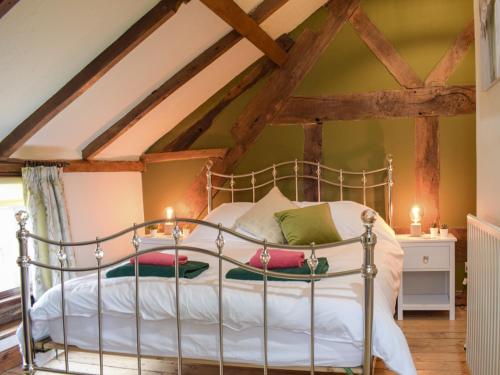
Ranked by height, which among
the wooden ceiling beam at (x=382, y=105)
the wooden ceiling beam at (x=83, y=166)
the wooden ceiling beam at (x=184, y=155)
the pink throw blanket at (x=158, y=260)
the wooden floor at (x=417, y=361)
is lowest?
the wooden floor at (x=417, y=361)

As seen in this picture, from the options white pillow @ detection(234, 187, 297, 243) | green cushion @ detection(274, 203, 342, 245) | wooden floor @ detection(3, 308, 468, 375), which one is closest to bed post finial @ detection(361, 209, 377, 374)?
wooden floor @ detection(3, 308, 468, 375)

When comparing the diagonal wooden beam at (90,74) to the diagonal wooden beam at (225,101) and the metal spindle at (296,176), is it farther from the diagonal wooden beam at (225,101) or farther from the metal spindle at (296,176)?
the metal spindle at (296,176)

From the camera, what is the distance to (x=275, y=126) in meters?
4.50

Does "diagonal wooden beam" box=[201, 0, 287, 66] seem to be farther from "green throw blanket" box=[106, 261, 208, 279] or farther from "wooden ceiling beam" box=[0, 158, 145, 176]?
"wooden ceiling beam" box=[0, 158, 145, 176]

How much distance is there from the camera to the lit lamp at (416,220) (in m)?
3.91

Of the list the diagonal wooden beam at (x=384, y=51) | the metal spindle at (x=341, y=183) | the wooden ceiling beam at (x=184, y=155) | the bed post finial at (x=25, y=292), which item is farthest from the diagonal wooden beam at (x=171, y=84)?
the bed post finial at (x=25, y=292)

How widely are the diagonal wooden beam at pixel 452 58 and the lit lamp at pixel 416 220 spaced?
1205 millimetres

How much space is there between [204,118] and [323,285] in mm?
2913

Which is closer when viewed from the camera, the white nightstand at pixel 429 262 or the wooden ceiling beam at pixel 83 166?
the wooden ceiling beam at pixel 83 166

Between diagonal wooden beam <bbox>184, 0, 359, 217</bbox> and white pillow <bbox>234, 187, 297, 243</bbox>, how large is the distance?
782 millimetres

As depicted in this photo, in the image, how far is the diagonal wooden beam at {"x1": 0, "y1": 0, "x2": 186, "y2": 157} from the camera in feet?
9.44

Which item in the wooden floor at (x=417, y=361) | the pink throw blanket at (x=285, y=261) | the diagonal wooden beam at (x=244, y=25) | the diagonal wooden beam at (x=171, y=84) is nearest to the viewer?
the pink throw blanket at (x=285, y=261)

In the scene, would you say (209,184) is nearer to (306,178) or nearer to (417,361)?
(306,178)

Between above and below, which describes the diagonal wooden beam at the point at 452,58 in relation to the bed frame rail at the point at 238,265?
above
